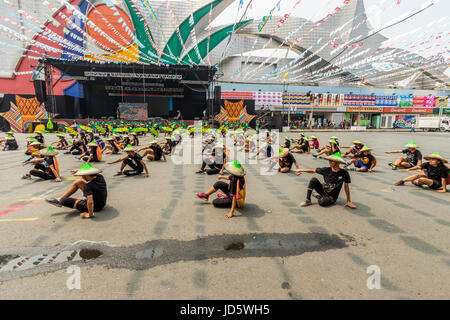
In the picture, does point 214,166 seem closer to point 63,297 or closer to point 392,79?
point 63,297

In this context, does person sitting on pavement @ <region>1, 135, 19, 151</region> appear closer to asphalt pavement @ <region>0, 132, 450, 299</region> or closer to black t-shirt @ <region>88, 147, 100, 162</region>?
black t-shirt @ <region>88, 147, 100, 162</region>

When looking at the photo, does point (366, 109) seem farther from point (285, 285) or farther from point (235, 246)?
point (285, 285)

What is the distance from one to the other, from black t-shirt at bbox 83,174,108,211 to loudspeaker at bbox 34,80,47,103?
2632cm

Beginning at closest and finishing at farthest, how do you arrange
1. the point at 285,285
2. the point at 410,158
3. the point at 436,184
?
the point at 285,285 → the point at 436,184 → the point at 410,158

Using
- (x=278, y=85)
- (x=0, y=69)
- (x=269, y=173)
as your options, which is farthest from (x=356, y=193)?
(x=0, y=69)

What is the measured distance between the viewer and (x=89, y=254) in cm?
331

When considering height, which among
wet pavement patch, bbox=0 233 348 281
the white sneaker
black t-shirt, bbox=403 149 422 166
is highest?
black t-shirt, bbox=403 149 422 166

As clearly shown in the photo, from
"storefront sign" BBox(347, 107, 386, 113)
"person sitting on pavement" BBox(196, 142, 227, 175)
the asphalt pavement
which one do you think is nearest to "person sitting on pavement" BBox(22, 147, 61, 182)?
the asphalt pavement

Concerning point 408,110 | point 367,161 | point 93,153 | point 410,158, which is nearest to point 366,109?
point 408,110

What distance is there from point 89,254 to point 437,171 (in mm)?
8590

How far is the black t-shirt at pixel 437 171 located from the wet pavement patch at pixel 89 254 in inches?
325

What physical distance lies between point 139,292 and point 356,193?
602cm

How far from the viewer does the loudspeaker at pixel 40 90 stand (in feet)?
78.6

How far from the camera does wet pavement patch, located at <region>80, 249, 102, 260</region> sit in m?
3.23
